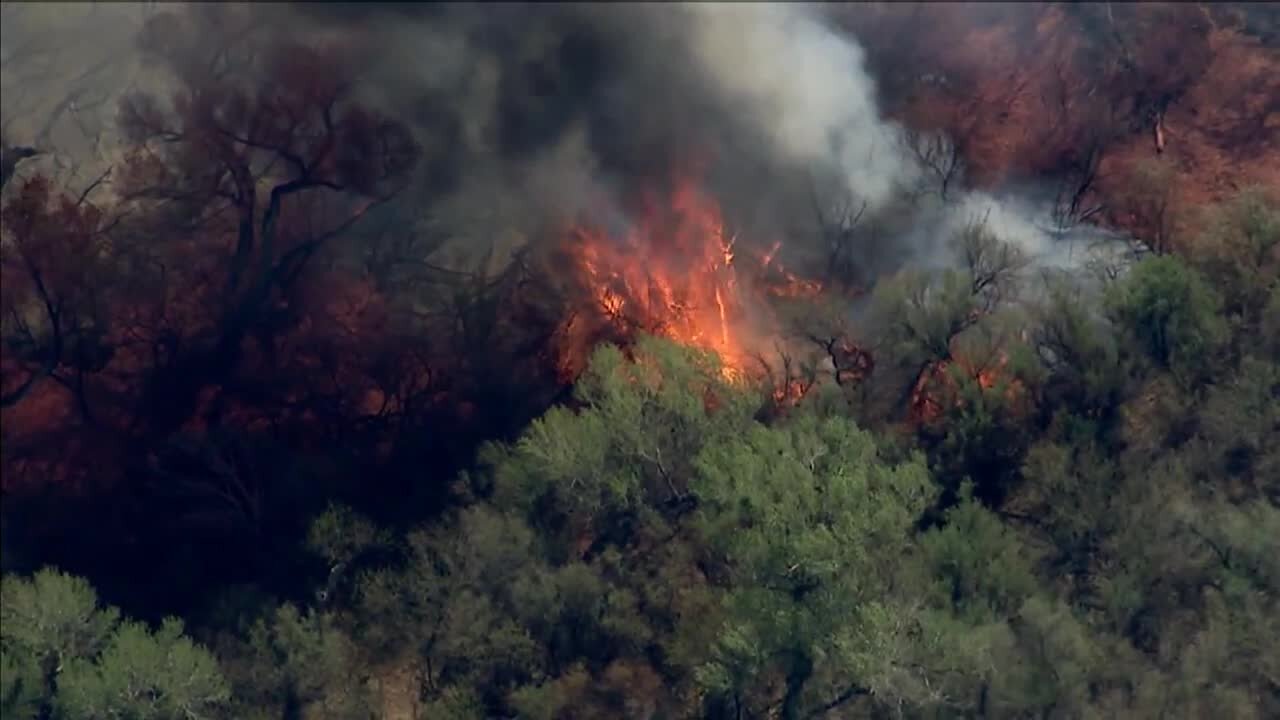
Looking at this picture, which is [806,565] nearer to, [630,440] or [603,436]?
[630,440]

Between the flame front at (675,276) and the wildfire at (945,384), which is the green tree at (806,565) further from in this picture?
the flame front at (675,276)

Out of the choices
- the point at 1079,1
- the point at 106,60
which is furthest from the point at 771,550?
the point at 106,60

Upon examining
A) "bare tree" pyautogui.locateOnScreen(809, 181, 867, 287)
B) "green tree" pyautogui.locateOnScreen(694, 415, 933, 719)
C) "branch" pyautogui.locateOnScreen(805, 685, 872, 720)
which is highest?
"bare tree" pyautogui.locateOnScreen(809, 181, 867, 287)

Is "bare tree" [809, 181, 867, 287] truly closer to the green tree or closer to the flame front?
the flame front

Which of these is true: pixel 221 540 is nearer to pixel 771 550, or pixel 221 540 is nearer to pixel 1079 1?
pixel 771 550

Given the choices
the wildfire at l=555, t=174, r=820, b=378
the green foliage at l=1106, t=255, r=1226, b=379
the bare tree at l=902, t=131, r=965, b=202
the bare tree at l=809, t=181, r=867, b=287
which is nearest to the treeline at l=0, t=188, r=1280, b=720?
the green foliage at l=1106, t=255, r=1226, b=379

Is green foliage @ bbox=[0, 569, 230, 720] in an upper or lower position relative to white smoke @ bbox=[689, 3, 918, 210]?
lower
